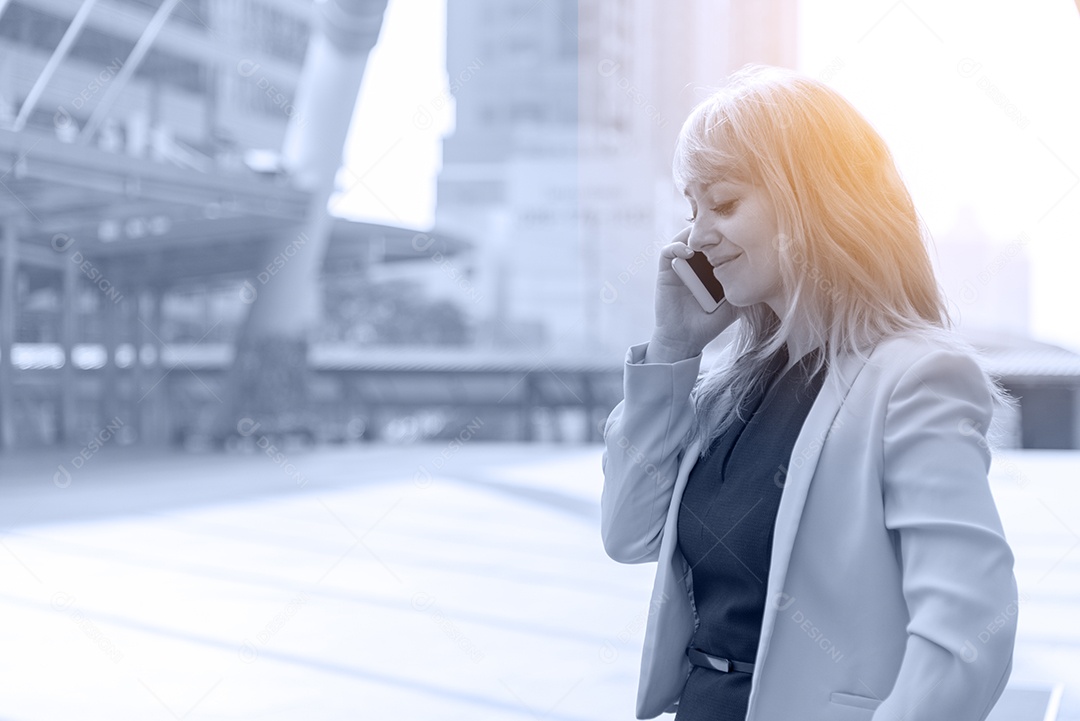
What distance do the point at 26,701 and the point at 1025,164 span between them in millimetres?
16331

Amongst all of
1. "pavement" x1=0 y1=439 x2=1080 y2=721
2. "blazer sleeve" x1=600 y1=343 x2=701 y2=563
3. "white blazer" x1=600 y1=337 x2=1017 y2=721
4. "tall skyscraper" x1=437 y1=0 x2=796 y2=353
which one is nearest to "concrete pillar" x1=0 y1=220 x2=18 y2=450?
"pavement" x1=0 y1=439 x2=1080 y2=721

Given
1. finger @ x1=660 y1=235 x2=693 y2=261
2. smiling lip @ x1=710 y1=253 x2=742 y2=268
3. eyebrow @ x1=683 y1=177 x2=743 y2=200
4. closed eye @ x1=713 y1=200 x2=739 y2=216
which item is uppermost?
eyebrow @ x1=683 y1=177 x2=743 y2=200

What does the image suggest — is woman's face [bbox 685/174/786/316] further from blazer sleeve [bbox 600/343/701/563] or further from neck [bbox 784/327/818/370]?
blazer sleeve [bbox 600/343/701/563]

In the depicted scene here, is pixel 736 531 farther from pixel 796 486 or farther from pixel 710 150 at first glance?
pixel 710 150

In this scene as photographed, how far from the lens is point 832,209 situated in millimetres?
1244

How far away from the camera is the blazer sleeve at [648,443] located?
1.49 metres

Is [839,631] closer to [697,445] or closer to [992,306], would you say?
[697,445]

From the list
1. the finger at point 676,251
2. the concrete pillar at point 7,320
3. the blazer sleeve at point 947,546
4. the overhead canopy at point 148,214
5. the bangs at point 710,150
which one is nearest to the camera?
the blazer sleeve at point 947,546

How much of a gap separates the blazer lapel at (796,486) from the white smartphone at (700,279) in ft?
0.93

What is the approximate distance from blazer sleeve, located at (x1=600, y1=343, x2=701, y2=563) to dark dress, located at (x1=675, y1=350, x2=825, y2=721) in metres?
0.06

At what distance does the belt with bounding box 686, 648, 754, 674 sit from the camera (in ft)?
4.29

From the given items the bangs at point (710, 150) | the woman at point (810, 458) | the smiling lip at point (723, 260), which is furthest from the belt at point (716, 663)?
the bangs at point (710, 150)

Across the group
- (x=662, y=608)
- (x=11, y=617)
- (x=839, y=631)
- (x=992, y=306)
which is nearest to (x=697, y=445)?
(x=662, y=608)

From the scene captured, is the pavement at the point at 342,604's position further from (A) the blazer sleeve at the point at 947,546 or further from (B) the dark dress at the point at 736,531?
(A) the blazer sleeve at the point at 947,546
